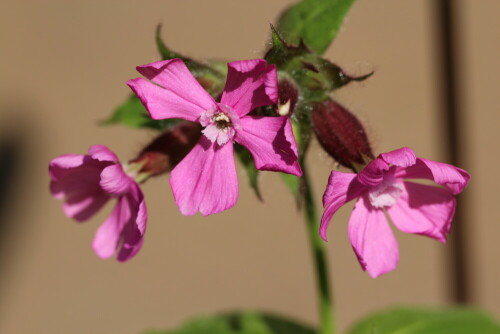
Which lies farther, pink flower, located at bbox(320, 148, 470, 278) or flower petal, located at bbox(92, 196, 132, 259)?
flower petal, located at bbox(92, 196, 132, 259)

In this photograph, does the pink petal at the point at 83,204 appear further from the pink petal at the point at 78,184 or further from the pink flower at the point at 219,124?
the pink flower at the point at 219,124

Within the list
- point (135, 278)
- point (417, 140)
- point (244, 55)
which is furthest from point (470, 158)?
point (135, 278)

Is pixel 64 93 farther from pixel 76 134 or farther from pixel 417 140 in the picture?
pixel 417 140

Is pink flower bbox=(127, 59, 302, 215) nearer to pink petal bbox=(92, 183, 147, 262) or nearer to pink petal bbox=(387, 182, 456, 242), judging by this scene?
pink petal bbox=(92, 183, 147, 262)

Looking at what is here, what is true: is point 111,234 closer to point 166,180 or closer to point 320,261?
point 320,261

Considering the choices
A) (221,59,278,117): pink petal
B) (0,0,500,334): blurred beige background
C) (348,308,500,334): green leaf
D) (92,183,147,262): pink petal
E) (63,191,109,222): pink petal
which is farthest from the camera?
(0,0,500,334): blurred beige background

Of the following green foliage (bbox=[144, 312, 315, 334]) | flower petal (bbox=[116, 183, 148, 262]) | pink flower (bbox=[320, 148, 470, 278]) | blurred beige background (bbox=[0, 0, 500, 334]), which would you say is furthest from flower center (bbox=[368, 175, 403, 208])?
blurred beige background (bbox=[0, 0, 500, 334])
